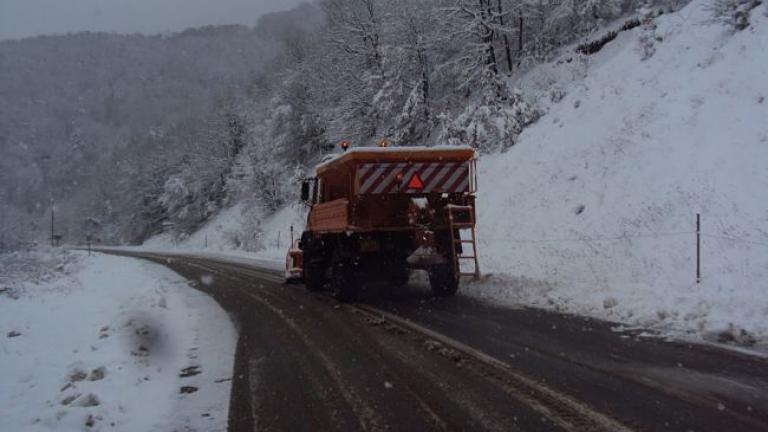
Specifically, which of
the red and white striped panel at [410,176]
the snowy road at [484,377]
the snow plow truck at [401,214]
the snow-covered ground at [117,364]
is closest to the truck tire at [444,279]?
the snow plow truck at [401,214]

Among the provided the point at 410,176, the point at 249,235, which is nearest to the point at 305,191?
the point at 410,176

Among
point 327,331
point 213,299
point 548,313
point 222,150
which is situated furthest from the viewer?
point 222,150

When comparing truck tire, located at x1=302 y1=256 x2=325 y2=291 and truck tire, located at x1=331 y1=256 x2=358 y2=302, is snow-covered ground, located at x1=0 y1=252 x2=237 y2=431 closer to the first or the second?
truck tire, located at x1=331 y1=256 x2=358 y2=302

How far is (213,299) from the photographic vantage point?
43.8ft

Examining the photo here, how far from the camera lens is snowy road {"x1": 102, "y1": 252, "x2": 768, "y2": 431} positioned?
4.80m

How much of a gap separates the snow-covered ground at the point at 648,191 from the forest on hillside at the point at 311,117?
3.35m

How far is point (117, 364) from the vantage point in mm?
6797

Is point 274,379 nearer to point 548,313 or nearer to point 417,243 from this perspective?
point 548,313

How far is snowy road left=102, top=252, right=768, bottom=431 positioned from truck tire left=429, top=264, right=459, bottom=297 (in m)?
2.06

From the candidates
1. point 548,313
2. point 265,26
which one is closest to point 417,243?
point 548,313

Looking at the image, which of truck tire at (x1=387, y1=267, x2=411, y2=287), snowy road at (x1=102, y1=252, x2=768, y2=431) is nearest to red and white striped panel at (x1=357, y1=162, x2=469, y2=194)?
truck tire at (x1=387, y1=267, x2=411, y2=287)

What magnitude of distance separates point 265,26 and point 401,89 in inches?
5761

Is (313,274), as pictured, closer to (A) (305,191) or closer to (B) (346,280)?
(A) (305,191)

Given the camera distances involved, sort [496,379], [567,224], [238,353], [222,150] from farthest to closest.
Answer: [222,150], [567,224], [238,353], [496,379]
